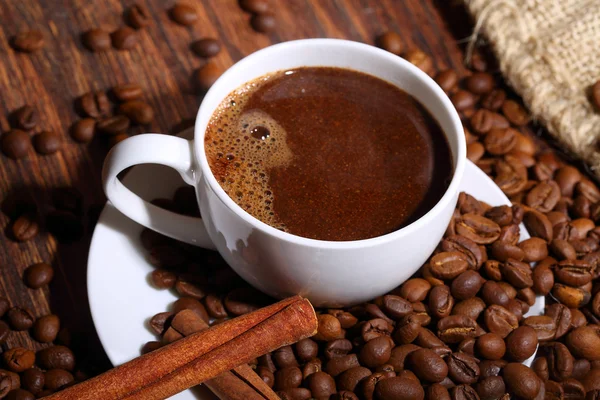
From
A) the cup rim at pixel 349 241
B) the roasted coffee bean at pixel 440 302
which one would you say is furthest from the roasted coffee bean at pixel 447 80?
the roasted coffee bean at pixel 440 302

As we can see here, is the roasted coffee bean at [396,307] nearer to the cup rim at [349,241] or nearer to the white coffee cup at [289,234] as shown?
the white coffee cup at [289,234]

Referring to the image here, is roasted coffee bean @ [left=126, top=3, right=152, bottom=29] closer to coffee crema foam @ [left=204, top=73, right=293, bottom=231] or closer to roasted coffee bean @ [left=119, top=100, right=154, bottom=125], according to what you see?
roasted coffee bean @ [left=119, top=100, right=154, bottom=125]

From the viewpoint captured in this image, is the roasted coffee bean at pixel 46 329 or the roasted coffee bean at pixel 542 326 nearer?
the roasted coffee bean at pixel 542 326

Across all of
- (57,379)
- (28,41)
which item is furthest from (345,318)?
(28,41)

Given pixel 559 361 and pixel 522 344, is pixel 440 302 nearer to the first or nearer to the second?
pixel 522 344

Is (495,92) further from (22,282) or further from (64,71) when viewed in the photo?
(22,282)

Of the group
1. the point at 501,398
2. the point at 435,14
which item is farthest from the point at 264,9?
the point at 501,398
